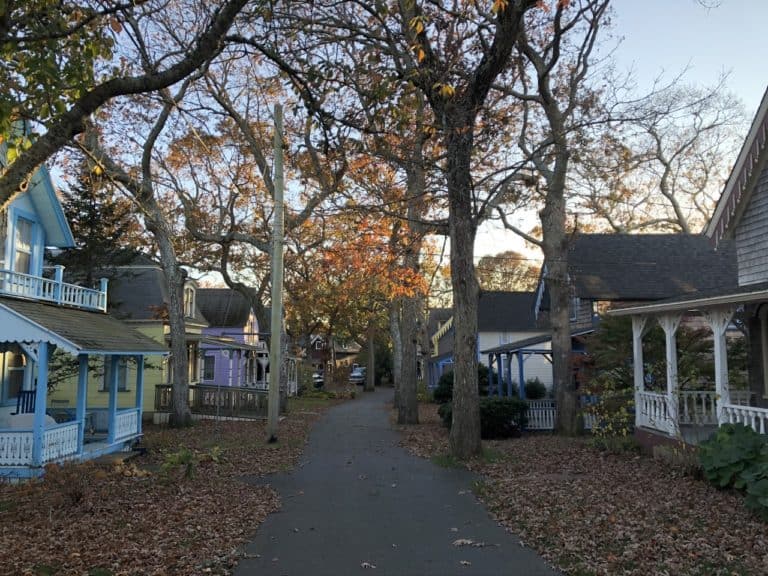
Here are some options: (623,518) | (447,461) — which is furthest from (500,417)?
(623,518)

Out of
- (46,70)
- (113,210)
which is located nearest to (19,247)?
(113,210)

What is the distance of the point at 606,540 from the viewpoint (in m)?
7.35

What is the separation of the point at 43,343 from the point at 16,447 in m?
2.04

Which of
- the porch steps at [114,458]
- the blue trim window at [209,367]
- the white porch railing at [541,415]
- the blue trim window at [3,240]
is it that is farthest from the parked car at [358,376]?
the blue trim window at [3,240]

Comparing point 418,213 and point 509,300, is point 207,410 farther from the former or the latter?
point 509,300

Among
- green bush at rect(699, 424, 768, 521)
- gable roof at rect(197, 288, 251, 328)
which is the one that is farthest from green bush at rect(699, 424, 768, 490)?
gable roof at rect(197, 288, 251, 328)

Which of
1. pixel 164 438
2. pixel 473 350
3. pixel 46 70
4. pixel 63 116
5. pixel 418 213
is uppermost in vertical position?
pixel 418 213

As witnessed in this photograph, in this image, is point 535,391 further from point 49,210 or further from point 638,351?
point 49,210

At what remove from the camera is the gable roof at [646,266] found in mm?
24578

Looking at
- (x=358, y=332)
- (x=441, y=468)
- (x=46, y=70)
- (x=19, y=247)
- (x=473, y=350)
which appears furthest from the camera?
(x=358, y=332)

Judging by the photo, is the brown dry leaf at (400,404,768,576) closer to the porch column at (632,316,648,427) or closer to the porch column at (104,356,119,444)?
the porch column at (632,316,648,427)

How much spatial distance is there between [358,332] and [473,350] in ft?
157

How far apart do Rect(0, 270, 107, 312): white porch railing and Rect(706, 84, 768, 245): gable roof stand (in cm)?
1525

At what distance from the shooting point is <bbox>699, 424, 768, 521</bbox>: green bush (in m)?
9.35
